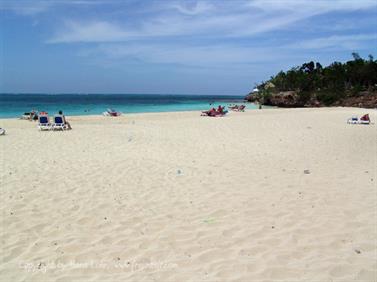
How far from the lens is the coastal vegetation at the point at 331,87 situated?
186 feet

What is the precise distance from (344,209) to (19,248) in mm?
4742

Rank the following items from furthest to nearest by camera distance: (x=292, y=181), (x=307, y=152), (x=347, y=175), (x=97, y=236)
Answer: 1. (x=307, y=152)
2. (x=347, y=175)
3. (x=292, y=181)
4. (x=97, y=236)

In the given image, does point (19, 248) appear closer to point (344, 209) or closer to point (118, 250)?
point (118, 250)

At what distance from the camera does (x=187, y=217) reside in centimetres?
529

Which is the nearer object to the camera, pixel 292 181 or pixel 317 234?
pixel 317 234

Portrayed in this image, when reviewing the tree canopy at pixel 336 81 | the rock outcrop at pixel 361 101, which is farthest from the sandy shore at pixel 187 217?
the tree canopy at pixel 336 81

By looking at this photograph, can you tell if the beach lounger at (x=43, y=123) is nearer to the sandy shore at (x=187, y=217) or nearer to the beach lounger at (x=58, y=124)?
the beach lounger at (x=58, y=124)

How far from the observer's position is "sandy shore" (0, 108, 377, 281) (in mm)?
3840

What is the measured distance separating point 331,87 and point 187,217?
63135 millimetres

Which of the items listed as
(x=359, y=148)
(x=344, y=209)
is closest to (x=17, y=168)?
(x=344, y=209)

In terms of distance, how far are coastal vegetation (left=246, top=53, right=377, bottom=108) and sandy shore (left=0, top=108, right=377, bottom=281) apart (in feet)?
161

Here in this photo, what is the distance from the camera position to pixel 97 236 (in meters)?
4.62

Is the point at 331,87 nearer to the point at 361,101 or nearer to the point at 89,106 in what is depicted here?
the point at 361,101

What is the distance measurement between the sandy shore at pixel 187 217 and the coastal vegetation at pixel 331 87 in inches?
1930
